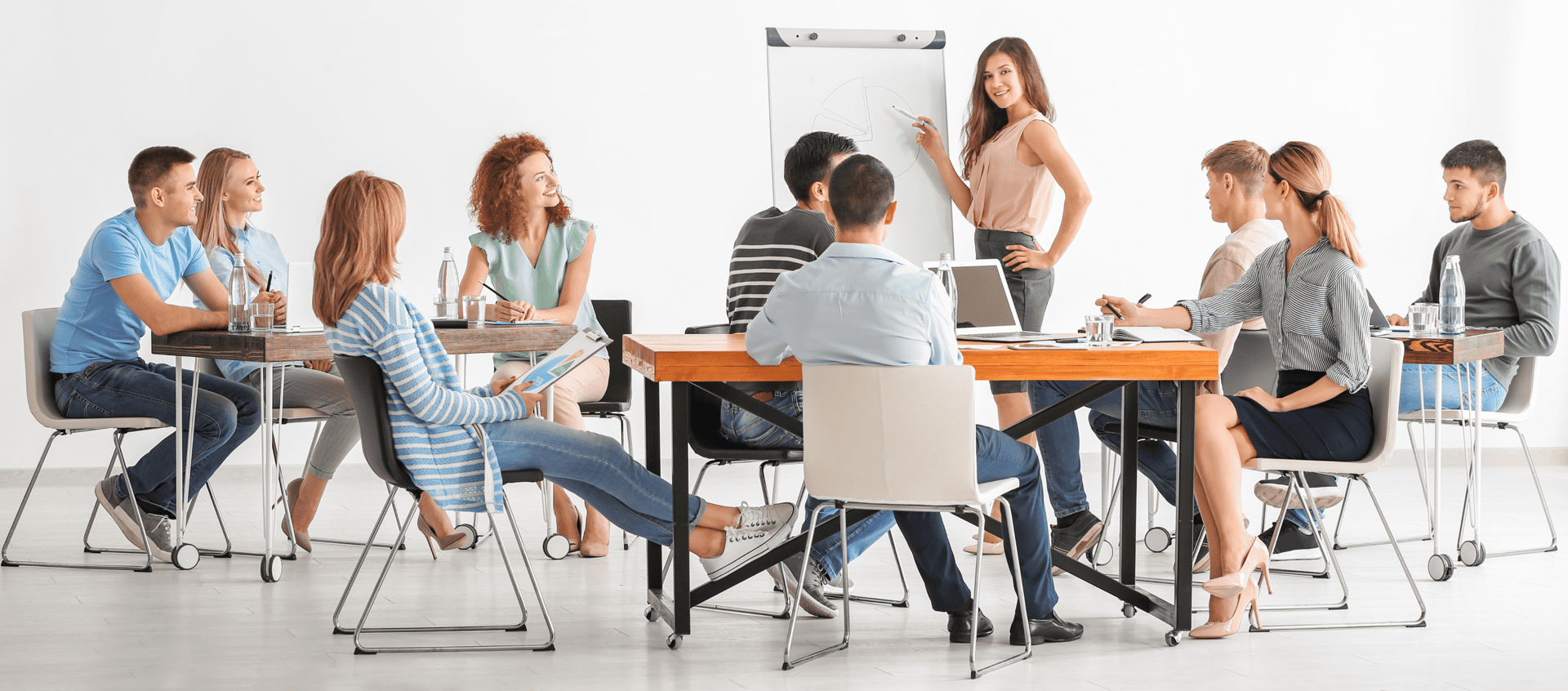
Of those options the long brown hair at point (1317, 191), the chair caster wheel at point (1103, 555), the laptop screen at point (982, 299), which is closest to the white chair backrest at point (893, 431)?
the laptop screen at point (982, 299)

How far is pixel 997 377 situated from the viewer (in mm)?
2777

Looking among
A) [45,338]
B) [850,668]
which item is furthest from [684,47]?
[850,668]

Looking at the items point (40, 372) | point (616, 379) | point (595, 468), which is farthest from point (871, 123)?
point (40, 372)

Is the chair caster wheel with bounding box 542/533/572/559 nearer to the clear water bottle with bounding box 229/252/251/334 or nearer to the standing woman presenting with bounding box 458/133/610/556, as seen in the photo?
the standing woman presenting with bounding box 458/133/610/556

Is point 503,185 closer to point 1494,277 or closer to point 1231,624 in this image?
point 1231,624

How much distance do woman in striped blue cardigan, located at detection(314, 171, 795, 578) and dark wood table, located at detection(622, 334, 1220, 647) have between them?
111 mm

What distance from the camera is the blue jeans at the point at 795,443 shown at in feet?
10.1

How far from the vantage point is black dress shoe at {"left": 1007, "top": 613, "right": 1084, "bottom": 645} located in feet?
9.83

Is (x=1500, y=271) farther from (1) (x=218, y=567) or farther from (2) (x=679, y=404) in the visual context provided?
(1) (x=218, y=567)

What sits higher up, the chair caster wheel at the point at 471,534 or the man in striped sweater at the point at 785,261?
the man in striped sweater at the point at 785,261

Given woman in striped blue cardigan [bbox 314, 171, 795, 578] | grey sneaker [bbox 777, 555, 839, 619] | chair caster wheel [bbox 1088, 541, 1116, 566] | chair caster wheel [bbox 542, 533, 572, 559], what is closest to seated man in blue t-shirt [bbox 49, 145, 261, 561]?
chair caster wheel [bbox 542, 533, 572, 559]

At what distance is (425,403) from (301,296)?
1155 millimetres

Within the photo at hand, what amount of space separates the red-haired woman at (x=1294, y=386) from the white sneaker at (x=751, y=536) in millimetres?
973

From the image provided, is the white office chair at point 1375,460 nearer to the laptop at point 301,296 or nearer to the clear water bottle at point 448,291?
the clear water bottle at point 448,291
